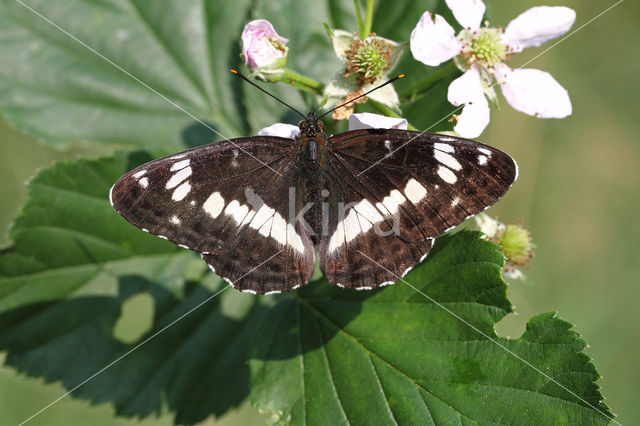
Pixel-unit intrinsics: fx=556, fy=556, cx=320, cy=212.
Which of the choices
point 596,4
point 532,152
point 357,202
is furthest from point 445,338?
point 596,4

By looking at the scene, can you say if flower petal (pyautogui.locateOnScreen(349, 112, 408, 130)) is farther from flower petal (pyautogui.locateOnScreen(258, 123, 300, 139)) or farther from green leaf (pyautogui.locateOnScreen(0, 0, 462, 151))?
green leaf (pyautogui.locateOnScreen(0, 0, 462, 151))

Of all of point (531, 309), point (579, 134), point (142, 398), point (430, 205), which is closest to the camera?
point (430, 205)

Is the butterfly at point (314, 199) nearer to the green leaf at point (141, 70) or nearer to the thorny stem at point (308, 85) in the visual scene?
the thorny stem at point (308, 85)

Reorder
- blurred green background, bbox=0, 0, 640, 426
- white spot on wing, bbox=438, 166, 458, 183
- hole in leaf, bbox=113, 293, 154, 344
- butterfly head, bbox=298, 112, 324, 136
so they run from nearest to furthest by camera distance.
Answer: white spot on wing, bbox=438, 166, 458, 183 → butterfly head, bbox=298, 112, 324, 136 → hole in leaf, bbox=113, 293, 154, 344 → blurred green background, bbox=0, 0, 640, 426

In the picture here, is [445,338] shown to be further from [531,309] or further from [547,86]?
[531,309]

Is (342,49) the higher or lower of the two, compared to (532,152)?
lower

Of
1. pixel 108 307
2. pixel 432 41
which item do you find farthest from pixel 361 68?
pixel 108 307

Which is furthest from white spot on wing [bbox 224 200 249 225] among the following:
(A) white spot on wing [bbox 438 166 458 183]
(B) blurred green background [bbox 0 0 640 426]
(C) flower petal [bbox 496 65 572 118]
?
(B) blurred green background [bbox 0 0 640 426]
